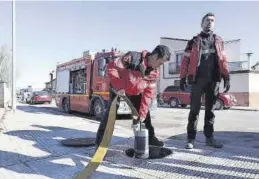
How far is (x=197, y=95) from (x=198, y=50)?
0.76m

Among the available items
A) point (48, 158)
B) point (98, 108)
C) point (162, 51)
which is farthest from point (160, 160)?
point (98, 108)

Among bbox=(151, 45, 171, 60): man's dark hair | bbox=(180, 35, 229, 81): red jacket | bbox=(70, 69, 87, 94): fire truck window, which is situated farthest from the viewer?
bbox=(70, 69, 87, 94): fire truck window

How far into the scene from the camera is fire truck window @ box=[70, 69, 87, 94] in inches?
547

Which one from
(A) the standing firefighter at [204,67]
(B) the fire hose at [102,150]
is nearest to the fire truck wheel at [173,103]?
(A) the standing firefighter at [204,67]

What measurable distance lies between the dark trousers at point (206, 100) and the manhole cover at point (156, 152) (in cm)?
56

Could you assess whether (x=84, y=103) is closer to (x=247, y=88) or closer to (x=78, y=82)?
(x=78, y=82)

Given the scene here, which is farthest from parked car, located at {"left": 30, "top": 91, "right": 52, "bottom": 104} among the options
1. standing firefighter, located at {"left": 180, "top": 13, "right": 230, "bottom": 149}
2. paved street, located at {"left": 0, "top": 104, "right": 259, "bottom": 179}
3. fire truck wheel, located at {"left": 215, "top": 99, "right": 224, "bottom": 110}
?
standing firefighter, located at {"left": 180, "top": 13, "right": 230, "bottom": 149}

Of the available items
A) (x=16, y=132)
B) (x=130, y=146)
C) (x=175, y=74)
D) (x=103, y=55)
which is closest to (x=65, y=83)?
(x=103, y=55)

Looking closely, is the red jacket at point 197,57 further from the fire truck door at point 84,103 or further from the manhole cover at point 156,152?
the fire truck door at point 84,103

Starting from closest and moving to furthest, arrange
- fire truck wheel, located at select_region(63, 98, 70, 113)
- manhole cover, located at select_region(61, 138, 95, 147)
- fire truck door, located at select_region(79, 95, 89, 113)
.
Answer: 1. manhole cover, located at select_region(61, 138, 95, 147)
2. fire truck door, located at select_region(79, 95, 89, 113)
3. fire truck wheel, located at select_region(63, 98, 70, 113)

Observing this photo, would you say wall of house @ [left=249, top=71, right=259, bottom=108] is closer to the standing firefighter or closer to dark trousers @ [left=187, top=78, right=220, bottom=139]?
dark trousers @ [left=187, top=78, right=220, bottom=139]

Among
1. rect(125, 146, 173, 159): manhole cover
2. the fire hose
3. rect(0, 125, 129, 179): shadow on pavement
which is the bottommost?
rect(0, 125, 129, 179): shadow on pavement

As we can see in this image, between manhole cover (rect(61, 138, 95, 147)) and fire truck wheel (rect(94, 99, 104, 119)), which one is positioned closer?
manhole cover (rect(61, 138, 95, 147))

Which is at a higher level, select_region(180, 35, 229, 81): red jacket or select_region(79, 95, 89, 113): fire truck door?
select_region(180, 35, 229, 81): red jacket
